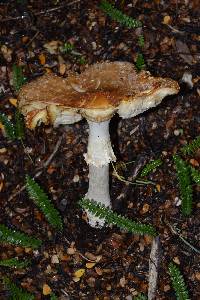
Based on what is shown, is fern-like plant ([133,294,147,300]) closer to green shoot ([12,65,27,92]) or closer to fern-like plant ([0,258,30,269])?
fern-like plant ([0,258,30,269])

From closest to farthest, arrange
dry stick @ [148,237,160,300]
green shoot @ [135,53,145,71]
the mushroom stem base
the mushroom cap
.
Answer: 1. the mushroom cap
2. the mushroom stem base
3. dry stick @ [148,237,160,300]
4. green shoot @ [135,53,145,71]

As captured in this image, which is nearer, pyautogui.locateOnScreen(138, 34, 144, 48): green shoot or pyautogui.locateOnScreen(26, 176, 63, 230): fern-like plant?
pyautogui.locateOnScreen(26, 176, 63, 230): fern-like plant

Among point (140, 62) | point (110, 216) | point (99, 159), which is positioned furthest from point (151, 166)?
point (140, 62)

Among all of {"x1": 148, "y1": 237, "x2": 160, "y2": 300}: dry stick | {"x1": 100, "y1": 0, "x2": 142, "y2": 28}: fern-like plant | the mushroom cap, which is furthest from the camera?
{"x1": 100, "y1": 0, "x2": 142, "y2": 28}: fern-like plant

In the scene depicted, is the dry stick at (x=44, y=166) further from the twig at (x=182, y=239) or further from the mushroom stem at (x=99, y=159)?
the twig at (x=182, y=239)

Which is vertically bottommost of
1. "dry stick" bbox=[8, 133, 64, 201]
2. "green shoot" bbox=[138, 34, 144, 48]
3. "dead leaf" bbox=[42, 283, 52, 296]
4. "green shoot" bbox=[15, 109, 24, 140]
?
"dead leaf" bbox=[42, 283, 52, 296]

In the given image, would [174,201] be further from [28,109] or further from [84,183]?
[28,109]

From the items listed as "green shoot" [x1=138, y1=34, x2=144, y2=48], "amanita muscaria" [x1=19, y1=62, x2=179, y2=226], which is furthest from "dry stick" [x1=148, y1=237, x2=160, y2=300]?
"green shoot" [x1=138, y1=34, x2=144, y2=48]
